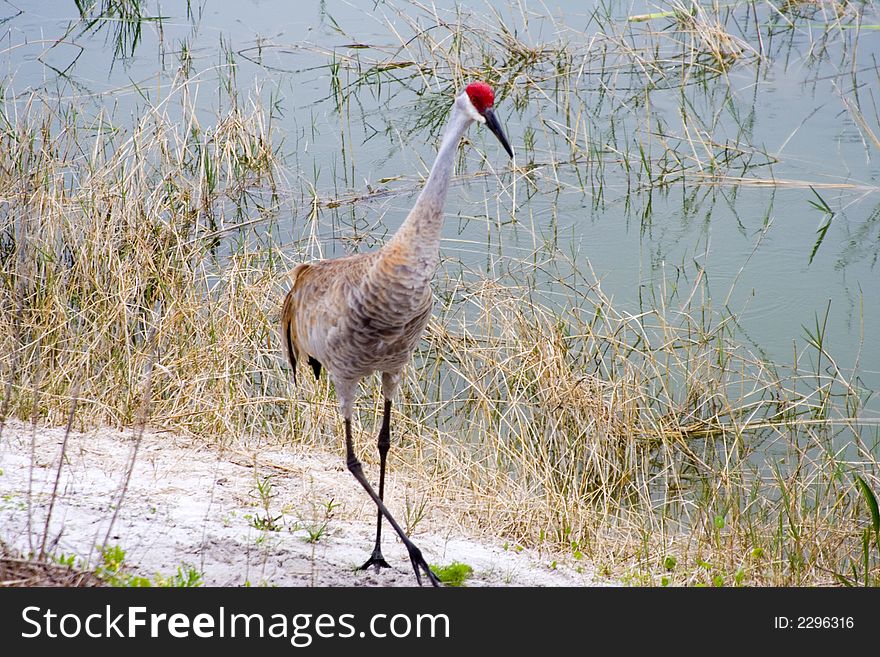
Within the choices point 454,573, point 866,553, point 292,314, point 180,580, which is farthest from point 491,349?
point 180,580

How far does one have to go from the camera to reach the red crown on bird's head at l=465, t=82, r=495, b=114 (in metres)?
3.42

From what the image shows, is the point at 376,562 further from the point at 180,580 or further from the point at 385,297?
the point at 385,297

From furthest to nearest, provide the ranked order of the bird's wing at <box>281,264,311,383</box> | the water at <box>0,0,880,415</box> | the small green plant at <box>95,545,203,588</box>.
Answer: the water at <box>0,0,880,415</box>, the bird's wing at <box>281,264,311,383</box>, the small green plant at <box>95,545,203,588</box>

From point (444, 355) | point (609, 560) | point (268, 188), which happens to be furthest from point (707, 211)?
point (609, 560)

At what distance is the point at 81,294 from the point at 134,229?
0.49 m

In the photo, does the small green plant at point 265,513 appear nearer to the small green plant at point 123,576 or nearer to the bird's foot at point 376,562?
the bird's foot at point 376,562

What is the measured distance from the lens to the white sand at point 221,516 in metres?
3.42

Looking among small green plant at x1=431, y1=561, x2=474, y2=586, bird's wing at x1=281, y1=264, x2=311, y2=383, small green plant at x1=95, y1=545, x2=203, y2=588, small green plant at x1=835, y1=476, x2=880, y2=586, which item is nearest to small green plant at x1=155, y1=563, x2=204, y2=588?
small green plant at x1=95, y1=545, x2=203, y2=588

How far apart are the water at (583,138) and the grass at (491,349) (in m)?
0.06

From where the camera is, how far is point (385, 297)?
3.48m

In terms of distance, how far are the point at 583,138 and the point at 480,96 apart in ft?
15.1

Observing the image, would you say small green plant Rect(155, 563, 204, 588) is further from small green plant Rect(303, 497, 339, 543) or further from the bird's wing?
the bird's wing

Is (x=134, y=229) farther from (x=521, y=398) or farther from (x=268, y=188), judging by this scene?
(x=521, y=398)

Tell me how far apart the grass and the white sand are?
0.12 m
